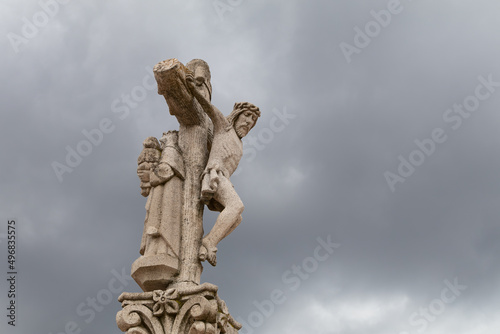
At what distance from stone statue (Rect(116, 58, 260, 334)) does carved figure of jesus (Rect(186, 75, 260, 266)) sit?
0.01m

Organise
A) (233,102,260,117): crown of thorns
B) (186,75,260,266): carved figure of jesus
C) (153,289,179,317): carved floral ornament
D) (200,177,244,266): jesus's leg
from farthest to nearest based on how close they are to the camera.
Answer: (233,102,260,117): crown of thorns
(186,75,260,266): carved figure of jesus
(200,177,244,266): jesus's leg
(153,289,179,317): carved floral ornament

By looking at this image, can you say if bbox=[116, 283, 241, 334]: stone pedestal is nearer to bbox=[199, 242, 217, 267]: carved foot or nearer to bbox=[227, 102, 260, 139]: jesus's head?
bbox=[199, 242, 217, 267]: carved foot

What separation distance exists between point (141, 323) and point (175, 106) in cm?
341

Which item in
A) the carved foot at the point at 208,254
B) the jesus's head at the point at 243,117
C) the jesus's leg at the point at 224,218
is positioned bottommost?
the carved foot at the point at 208,254

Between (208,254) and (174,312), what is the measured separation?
0.99m

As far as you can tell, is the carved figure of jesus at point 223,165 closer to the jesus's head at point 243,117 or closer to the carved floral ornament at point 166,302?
the jesus's head at point 243,117

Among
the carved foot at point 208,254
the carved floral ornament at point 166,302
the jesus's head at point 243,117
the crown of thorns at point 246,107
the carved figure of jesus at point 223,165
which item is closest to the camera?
the carved floral ornament at point 166,302

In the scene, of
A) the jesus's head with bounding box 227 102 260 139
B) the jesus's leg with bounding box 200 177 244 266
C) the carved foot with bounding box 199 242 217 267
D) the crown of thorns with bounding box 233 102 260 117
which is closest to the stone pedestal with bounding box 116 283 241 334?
the carved foot with bounding box 199 242 217 267

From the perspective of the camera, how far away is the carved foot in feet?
24.1

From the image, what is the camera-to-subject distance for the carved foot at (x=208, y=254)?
7.35m

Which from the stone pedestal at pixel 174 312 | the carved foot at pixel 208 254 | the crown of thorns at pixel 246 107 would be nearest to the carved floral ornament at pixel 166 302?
the stone pedestal at pixel 174 312

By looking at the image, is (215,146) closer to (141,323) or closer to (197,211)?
(197,211)

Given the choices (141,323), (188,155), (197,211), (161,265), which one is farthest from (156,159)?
(141,323)

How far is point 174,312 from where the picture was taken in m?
6.70
